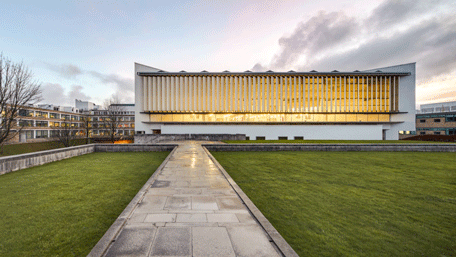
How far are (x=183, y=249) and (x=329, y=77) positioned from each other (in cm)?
4073

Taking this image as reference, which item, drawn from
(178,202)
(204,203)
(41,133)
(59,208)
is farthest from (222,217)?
(41,133)

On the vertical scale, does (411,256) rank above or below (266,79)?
below

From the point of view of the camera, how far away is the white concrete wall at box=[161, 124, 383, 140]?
35750mm

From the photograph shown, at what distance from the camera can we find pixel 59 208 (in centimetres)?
480

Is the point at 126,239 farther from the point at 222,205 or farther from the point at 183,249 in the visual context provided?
the point at 222,205

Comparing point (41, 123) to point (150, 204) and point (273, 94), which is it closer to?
point (273, 94)

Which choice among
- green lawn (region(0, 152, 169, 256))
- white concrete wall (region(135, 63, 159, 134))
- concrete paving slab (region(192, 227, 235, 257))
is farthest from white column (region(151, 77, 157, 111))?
concrete paving slab (region(192, 227, 235, 257))

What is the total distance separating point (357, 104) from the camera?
1400 inches

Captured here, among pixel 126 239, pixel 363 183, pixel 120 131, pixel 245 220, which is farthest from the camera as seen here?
pixel 120 131

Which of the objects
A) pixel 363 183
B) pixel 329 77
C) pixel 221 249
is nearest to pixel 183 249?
pixel 221 249

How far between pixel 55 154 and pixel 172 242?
13.7 meters

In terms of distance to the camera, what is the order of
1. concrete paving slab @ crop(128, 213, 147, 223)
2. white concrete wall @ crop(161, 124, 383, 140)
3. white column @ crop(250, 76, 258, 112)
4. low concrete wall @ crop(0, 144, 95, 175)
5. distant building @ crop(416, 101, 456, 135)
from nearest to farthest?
concrete paving slab @ crop(128, 213, 147, 223) < low concrete wall @ crop(0, 144, 95, 175) < white column @ crop(250, 76, 258, 112) < white concrete wall @ crop(161, 124, 383, 140) < distant building @ crop(416, 101, 456, 135)

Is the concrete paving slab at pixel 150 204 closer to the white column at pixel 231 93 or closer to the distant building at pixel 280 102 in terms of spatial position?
the distant building at pixel 280 102

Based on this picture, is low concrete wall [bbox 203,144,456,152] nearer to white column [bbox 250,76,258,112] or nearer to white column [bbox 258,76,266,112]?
white column [bbox 250,76,258,112]
